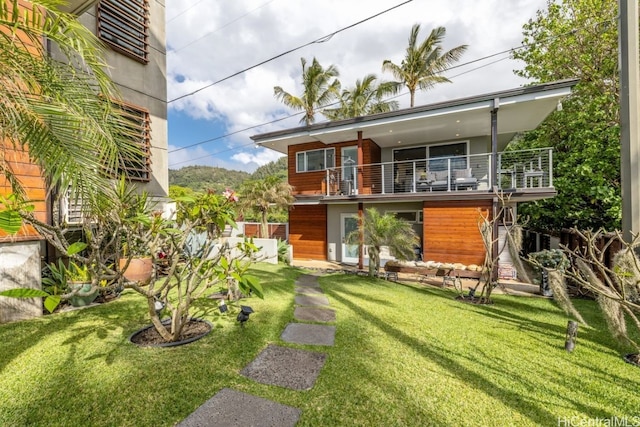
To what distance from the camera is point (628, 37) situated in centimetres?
452

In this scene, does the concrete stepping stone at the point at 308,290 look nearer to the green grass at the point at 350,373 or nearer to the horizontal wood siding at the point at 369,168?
the green grass at the point at 350,373

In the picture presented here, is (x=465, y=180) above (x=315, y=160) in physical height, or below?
below

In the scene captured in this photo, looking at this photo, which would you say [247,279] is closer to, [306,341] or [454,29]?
[306,341]

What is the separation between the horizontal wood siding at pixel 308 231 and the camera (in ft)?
42.4

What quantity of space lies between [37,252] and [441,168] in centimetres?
1293

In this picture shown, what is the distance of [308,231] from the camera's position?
43.3 ft

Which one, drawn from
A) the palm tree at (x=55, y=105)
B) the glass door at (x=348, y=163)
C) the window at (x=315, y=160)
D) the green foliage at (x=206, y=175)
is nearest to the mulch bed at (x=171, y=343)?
the palm tree at (x=55, y=105)

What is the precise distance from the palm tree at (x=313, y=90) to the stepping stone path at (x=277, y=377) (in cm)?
1876

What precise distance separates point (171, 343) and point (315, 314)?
2437 mm

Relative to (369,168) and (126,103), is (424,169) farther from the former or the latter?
(126,103)

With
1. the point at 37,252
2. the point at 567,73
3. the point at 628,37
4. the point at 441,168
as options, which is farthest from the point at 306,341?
the point at 567,73

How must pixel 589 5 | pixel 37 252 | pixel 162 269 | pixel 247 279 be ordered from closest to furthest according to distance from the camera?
pixel 247 279
pixel 37 252
pixel 162 269
pixel 589 5

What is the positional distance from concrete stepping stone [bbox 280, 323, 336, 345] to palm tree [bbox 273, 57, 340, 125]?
19.2 metres

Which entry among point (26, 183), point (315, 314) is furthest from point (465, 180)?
point (26, 183)
